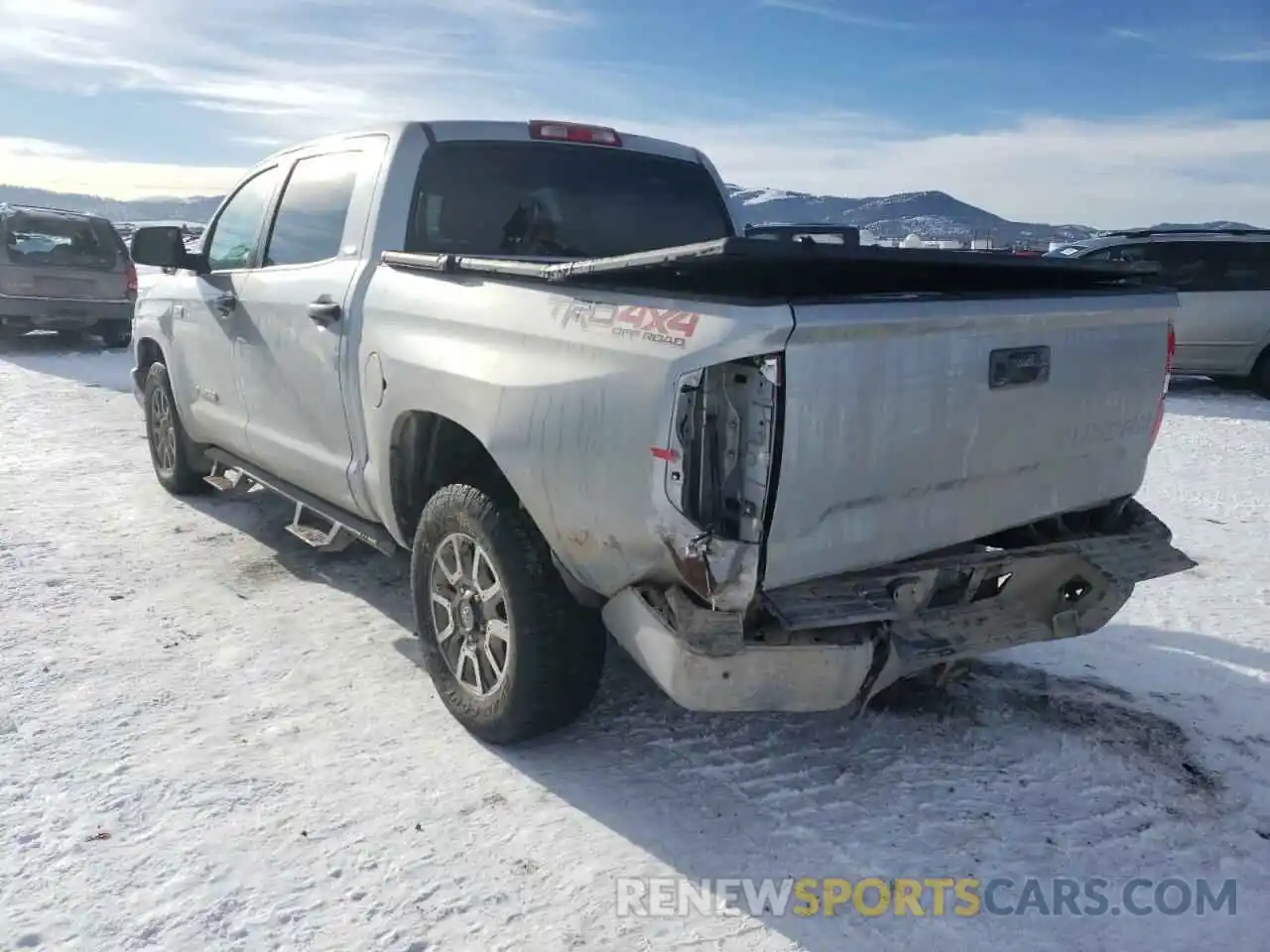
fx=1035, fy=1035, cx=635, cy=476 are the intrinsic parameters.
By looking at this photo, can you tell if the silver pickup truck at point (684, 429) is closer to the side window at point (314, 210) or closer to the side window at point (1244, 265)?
the side window at point (314, 210)

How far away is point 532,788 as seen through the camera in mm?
3164

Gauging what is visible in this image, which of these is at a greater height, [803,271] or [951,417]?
[803,271]

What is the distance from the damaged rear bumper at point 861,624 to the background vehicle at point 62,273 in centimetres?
1245

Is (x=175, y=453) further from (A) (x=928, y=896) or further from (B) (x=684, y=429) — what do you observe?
(A) (x=928, y=896)

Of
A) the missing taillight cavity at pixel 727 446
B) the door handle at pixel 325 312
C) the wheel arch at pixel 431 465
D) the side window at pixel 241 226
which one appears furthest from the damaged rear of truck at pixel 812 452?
the side window at pixel 241 226

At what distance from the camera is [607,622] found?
2938 mm

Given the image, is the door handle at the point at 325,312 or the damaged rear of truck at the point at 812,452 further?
the door handle at the point at 325,312

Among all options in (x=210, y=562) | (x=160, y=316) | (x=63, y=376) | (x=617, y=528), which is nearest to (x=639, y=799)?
(x=617, y=528)

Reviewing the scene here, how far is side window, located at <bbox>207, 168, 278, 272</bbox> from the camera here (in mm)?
4988

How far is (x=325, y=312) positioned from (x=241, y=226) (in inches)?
64.2

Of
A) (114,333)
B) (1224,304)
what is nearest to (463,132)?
(1224,304)

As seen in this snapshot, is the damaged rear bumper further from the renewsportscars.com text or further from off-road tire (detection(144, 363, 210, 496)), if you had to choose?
off-road tire (detection(144, 363, 210, 496))

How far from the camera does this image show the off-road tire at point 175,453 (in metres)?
6.07

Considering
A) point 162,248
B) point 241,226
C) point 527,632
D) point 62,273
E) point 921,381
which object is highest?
point 241,226
